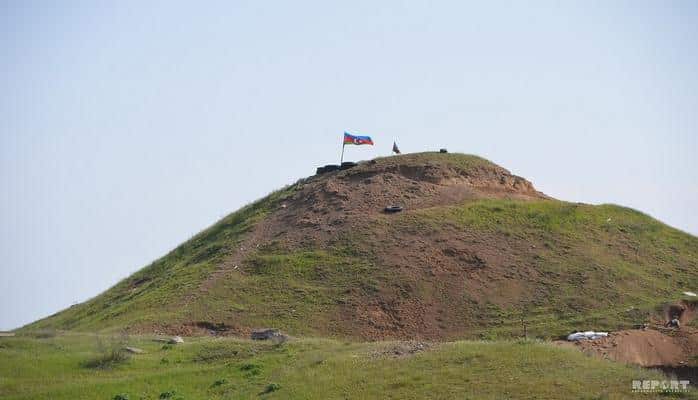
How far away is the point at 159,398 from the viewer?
21656 millimetres

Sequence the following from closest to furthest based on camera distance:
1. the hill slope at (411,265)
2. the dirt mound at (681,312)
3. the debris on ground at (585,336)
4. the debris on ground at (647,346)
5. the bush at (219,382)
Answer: the bush at (219,382), the debris on ground at (647,346), the debris on ground at (585,336), the dirt mound at (681,312), the hill slope at (411,265)

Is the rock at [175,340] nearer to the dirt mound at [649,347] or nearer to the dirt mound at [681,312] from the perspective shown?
the dirt mound at [649,347]

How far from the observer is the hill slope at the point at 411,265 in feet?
100

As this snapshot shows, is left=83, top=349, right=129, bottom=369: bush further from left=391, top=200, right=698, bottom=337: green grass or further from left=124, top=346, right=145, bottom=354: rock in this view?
left=391, top=200, right=698, bottom=337: green grass

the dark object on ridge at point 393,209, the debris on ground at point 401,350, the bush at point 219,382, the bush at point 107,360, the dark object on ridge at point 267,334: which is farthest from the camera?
the dark object on ridge at point 393,209

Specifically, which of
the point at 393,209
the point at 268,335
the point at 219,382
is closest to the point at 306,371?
the point at 219,382

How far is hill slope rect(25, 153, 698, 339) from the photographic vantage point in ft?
100

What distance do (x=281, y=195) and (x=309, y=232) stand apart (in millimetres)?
5870

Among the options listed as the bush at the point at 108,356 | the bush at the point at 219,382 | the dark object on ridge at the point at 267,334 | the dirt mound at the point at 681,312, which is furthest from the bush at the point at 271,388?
the dirt mound at the point at 681,312

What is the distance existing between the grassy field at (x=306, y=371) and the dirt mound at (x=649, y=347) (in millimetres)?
3196

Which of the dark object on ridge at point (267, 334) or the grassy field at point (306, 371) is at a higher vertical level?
the dark object on ridge at point (267, 334)

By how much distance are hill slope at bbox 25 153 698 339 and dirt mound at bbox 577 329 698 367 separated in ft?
5.41

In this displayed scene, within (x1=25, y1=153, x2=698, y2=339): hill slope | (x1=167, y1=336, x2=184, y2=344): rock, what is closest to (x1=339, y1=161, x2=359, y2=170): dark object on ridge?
(x1=25, y1=153, x2=698, y2=339): hill slope

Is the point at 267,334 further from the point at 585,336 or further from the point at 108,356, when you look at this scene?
the point at 585,336
